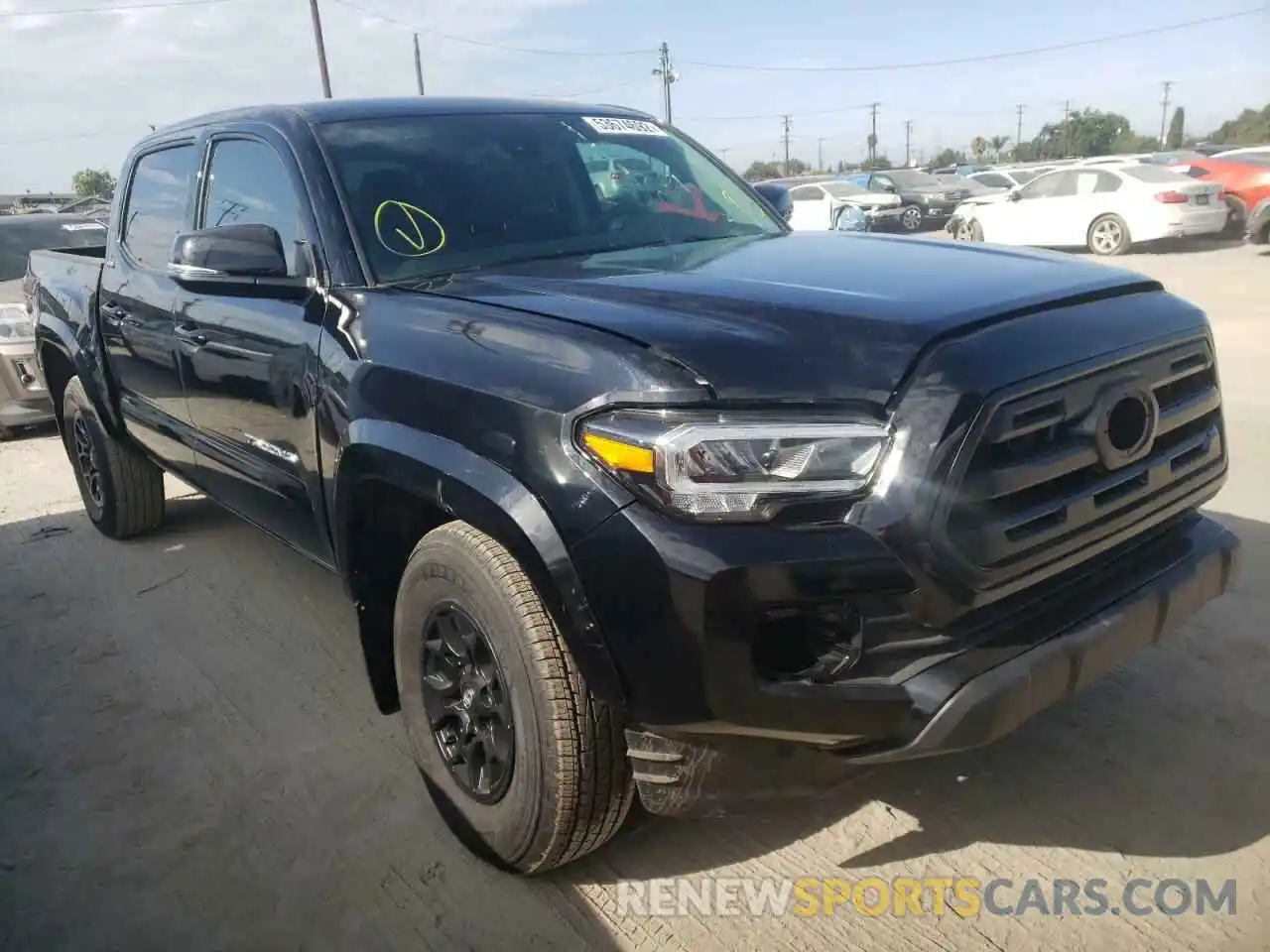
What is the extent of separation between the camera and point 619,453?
77.7 inches

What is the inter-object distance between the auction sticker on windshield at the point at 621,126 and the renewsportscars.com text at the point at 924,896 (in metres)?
2.56

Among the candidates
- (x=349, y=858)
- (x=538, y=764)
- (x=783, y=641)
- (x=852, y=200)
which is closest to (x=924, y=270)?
(x=783, y=641)

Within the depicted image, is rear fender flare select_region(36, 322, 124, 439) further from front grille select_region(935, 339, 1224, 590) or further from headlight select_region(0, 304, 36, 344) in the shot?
front grille select_region(935, 339, 1224, 590)

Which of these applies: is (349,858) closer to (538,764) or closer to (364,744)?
(364,744)

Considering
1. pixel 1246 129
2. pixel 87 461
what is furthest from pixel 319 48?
pixel 1246 129

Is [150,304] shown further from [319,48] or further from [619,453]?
[319,48]

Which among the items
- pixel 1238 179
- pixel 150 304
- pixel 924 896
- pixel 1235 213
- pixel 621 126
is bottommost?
pixel 924 896

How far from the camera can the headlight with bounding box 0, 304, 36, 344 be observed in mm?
7578

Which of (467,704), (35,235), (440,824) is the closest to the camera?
(467,704)

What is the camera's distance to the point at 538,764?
7.39 feet

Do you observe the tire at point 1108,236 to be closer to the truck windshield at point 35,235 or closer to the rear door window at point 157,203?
the truck windshield at point 35,235

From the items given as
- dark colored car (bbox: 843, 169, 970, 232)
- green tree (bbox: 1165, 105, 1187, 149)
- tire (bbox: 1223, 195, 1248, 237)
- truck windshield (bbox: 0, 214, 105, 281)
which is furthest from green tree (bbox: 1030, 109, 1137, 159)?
truck windshield (bbox: 0, 214, 105, 281)

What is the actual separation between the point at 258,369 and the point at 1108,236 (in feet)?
52.6

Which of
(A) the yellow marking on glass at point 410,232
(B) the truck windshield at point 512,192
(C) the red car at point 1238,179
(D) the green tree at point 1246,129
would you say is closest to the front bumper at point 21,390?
(B) the truck windshield at point 512,192
